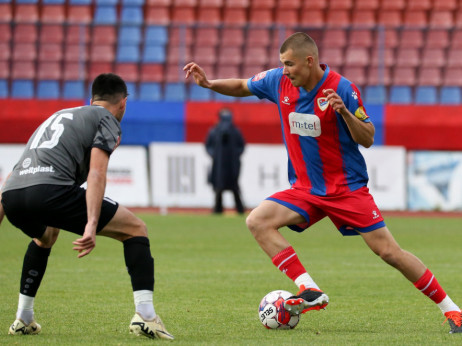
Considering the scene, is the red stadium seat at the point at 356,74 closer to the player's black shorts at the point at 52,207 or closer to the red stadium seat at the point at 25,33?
the red stadium seat at the point at 25,33

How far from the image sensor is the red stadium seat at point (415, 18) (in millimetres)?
24344

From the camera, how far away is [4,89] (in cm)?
2195

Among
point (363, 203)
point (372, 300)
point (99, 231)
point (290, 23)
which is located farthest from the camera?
point (290, 23)

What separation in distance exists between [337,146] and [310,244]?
7.00 m

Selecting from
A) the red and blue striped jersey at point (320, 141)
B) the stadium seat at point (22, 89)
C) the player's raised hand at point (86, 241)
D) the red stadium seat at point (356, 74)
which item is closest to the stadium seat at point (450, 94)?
the red stadium seat at point (356, 74)

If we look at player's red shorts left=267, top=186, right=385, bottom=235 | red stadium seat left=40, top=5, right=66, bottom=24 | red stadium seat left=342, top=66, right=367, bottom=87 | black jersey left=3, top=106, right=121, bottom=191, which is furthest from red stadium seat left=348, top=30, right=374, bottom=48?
black jersey left=3, top=106, right=121, bottom=191

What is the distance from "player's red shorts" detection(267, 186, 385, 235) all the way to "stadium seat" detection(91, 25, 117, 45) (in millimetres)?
16401

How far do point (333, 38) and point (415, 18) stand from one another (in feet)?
9.93

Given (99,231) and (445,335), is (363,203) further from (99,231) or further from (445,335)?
(99,231)

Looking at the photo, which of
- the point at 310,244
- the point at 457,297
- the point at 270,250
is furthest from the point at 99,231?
the point at 310,244

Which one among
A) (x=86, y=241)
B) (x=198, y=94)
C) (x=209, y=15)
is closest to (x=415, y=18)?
(x=209, y=15)

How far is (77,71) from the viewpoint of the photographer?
21859 mm

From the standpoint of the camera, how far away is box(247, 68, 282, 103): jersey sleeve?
23.4 feet

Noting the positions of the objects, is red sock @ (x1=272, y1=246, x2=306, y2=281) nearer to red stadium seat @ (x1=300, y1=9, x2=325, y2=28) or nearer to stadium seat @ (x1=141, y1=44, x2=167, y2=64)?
stadium seat @ (x1=141, y1=44, x2=167, y2=64)
